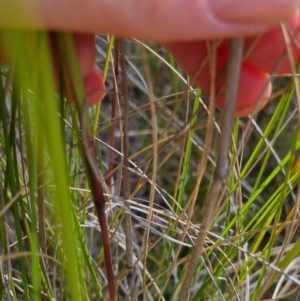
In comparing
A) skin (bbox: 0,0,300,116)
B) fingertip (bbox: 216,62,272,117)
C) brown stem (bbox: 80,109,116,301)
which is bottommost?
brown stem (bbox: 80,109,116,301)

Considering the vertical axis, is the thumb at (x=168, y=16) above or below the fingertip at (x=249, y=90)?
above

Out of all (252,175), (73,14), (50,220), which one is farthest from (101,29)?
(252,175)

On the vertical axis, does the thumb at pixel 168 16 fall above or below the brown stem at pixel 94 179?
above

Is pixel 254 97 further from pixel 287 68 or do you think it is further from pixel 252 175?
pixel 252 175

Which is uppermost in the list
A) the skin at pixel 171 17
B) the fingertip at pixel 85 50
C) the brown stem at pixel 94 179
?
the skin at pixel 171 17

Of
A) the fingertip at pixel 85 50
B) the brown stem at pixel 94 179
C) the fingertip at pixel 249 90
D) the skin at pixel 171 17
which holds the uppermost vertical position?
the skin at pixel 171 17

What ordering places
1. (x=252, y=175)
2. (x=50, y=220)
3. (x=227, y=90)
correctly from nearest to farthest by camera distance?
1. (x=227, y=90)
2. (x=50, y=220)
3. (x=252, y=175)

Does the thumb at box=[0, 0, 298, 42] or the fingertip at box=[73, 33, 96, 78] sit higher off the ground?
the thumb at box=[0, 0, 298, 42]

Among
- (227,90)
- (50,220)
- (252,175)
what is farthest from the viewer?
(252,175)
